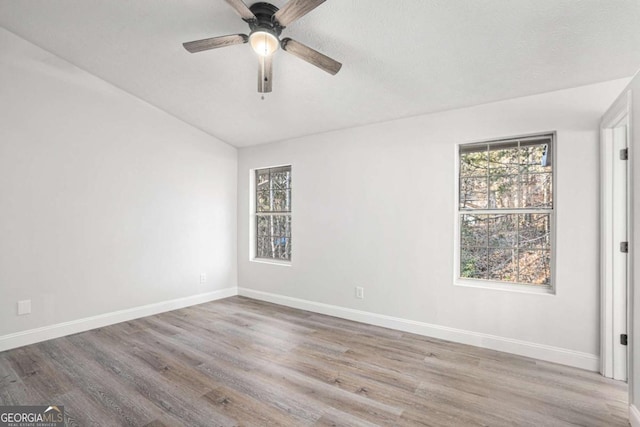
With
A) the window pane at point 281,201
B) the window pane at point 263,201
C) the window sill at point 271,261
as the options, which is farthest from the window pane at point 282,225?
the window sill at point 271,261

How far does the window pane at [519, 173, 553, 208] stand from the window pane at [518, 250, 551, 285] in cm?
45

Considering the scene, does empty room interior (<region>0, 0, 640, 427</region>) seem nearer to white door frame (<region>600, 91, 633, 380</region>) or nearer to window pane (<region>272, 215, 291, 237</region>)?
white door frame (<region>600, 91, 633, 380</region>)

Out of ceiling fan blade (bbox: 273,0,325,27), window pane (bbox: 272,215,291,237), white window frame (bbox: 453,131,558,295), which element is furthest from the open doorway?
window pane (bbox: 272,215,291,237)

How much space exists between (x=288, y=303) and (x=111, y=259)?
88.7 inches

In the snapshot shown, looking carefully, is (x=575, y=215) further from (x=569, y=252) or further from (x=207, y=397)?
(x=207, y=397)

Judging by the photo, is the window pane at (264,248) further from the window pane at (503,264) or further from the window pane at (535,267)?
the window pane at (535,267)

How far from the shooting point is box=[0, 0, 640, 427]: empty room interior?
2107 mm

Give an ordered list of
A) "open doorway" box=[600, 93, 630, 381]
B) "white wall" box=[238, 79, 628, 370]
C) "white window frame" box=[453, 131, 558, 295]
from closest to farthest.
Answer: "open doorway" box=[600, 93, 630, 381], "white wall" box=[238, 79, 628, 370], "white window frame" box=[453, 131, 558, 295]

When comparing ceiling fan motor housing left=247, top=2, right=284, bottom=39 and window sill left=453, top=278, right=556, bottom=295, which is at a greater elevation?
ceiling fan motor housing left=247, top=2, right=284, bottom=39

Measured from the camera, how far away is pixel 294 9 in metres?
1.86

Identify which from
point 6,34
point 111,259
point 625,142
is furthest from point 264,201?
point 625,142

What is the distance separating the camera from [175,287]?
167 inches

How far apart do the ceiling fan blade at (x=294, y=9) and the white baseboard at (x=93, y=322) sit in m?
3.63

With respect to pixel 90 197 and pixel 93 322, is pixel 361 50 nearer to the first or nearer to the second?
pixel 90 197
